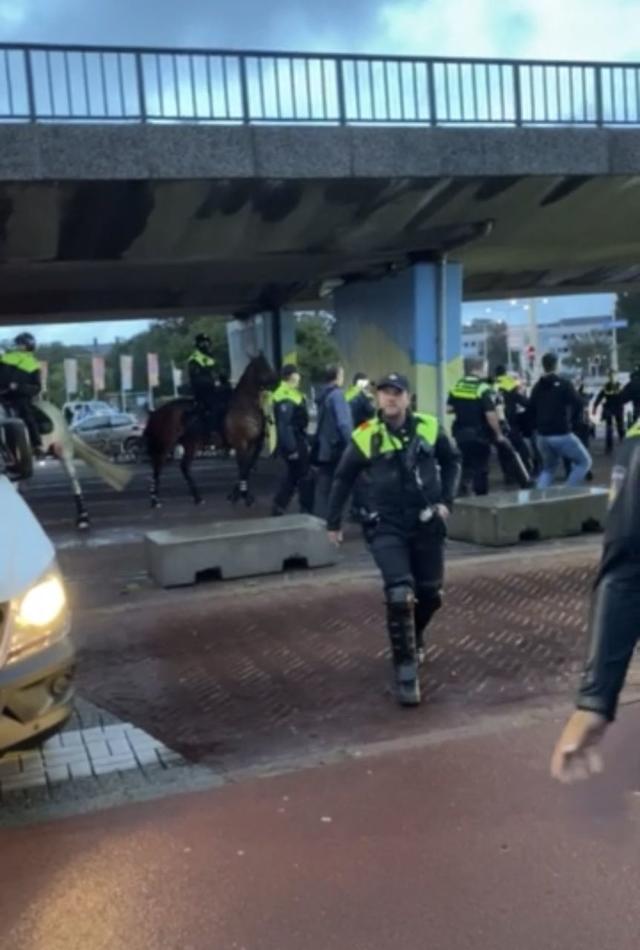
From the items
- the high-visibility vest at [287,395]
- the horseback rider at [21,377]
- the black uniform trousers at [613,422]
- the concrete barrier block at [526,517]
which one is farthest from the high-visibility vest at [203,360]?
the black uniform trousers at [613,422]

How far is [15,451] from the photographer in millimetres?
6266

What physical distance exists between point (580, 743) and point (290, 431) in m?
10.9

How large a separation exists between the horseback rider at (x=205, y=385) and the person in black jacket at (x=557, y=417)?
5.13 m

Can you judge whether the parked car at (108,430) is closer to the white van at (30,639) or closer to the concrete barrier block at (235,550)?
the concrete barrier block at (235,550)

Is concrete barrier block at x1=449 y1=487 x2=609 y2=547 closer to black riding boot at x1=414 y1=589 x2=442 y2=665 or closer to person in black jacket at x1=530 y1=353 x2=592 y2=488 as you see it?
person in black jacket at x1=530 y1=353 x2=592 y2=488

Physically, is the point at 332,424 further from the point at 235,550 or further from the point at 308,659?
the point at 308,659

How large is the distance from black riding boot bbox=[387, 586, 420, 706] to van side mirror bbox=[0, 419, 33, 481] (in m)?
2.25

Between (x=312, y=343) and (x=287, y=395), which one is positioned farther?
(x=312, y=343)

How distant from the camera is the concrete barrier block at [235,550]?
10.2m

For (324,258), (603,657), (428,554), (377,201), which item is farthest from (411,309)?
(603,657)

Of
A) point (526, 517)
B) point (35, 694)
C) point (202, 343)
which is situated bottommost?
point (526, 517)

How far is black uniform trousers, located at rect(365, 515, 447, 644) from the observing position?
255 inches

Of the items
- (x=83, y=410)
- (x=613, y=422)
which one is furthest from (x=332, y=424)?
(x=83, y=410)

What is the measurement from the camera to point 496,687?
6.75 m
